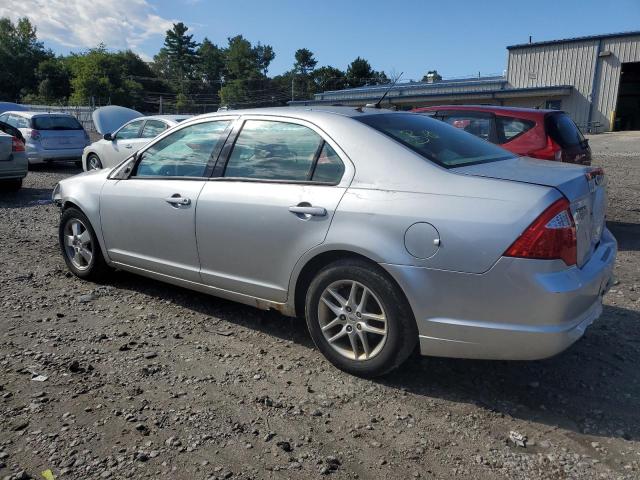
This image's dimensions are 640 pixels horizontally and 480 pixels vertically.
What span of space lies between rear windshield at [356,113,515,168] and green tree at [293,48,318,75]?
95647 millimetres

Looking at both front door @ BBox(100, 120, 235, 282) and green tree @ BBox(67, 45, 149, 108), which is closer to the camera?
front door @ BBox(100, 120, 235, 282)

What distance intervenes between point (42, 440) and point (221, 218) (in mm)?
1748

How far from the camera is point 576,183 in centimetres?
302

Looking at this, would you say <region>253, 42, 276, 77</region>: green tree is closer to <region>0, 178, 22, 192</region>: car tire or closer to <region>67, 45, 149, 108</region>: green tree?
<region>67, 45, 149, 108</region>: green tree

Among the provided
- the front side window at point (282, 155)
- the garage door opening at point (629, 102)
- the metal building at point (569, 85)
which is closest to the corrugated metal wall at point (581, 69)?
the metal building at point (569, 85)

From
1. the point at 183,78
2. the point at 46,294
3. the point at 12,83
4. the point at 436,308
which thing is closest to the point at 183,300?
the point at 46,294

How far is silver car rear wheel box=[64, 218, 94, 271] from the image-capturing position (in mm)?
5023

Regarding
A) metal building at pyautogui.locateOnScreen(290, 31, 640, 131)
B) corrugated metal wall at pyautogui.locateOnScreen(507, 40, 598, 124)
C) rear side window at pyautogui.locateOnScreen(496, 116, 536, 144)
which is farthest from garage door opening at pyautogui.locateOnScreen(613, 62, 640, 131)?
rear side window at pyautogui.locateOnScreen(496, 116, 536, 144)

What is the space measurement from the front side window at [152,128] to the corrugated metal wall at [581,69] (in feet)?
107

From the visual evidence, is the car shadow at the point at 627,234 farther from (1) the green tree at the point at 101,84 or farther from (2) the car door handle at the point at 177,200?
(1) the green tree at the point at 101,84

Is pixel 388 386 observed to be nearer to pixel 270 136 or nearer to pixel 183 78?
pixel 270 136

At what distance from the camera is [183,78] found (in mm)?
95562

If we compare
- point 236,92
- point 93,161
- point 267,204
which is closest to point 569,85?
point 93,161

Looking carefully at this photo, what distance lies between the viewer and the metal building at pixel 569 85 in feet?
119
